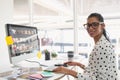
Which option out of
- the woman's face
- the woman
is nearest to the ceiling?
the woman's face

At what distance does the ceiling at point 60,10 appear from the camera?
3.03 metres

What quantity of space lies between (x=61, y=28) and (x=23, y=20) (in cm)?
107

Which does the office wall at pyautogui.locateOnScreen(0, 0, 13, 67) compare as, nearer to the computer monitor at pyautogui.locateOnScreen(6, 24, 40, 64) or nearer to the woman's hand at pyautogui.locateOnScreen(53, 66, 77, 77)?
the computer monitor at pyautogui.locateOnScreen(6, 24, 40, 64)

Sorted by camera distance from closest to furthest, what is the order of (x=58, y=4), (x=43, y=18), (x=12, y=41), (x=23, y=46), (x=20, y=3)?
(x=12, y=41)
(x=23, y=46)
(x=58, y=4)
(x=43, y=18)
(x=20, y=3)

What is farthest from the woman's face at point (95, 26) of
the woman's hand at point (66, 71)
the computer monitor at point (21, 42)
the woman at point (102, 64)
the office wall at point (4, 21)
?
the office wall at point (4, 21)

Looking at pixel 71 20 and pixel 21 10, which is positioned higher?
pixel 21 10

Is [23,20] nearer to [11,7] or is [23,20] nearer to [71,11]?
[71,11]

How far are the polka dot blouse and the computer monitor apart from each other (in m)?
0.71

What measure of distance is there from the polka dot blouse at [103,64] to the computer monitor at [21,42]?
705 mm

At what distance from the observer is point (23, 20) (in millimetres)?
3934

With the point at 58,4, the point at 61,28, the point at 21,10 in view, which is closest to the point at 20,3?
Answer: the point at 21,10

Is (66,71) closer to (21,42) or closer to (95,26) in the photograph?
(95,26)

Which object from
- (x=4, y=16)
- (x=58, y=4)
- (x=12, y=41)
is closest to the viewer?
(x=12, y=41)

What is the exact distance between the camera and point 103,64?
141cm
